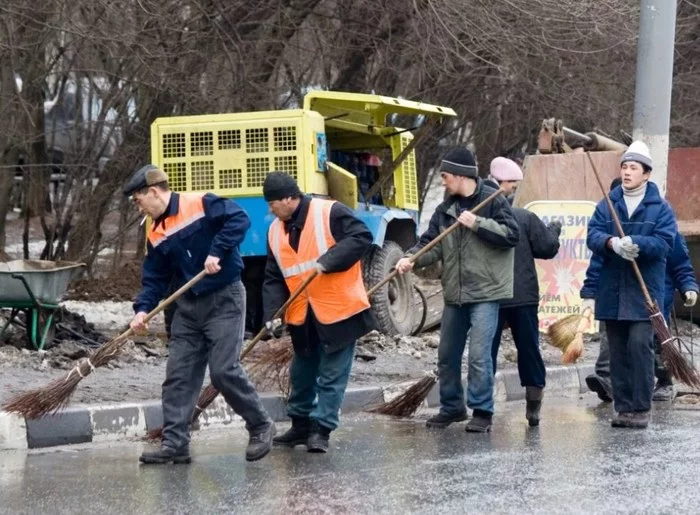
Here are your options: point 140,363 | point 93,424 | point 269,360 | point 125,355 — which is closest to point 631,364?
point 269,360

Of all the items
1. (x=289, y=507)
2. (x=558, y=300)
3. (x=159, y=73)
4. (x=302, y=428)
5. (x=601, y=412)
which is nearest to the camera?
(x=289, y=507)

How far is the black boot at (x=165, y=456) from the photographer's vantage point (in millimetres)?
7691

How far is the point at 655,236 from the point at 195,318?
2.83m

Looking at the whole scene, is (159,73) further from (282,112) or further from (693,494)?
(693,494)

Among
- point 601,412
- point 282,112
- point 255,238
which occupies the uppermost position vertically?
point 282,112

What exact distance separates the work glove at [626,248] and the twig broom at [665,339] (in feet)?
0.44

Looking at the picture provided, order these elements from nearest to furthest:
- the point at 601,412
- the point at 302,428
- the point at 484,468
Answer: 1. the point at 484,468
2. the point at 302,428
3. the point at 601,412

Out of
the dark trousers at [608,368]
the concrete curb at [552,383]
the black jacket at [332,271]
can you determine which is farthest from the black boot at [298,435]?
the dark trousers at [608,368]

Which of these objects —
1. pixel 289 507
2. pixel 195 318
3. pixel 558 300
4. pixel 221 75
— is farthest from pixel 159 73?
pixel 289 507

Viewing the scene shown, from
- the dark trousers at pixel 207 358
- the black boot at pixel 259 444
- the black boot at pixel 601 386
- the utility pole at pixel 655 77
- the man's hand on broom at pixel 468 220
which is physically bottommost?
the black boot at pixel 601 386

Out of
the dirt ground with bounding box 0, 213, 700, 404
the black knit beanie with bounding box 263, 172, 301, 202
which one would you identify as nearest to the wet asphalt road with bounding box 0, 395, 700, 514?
the dirt ground with bounding box 0, 213, 700, 404

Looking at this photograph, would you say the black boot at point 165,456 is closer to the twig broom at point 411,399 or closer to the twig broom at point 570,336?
the twig broom at point 411,399

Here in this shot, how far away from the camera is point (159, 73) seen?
15.1m

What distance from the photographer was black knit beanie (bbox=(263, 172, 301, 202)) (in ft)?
26.3
